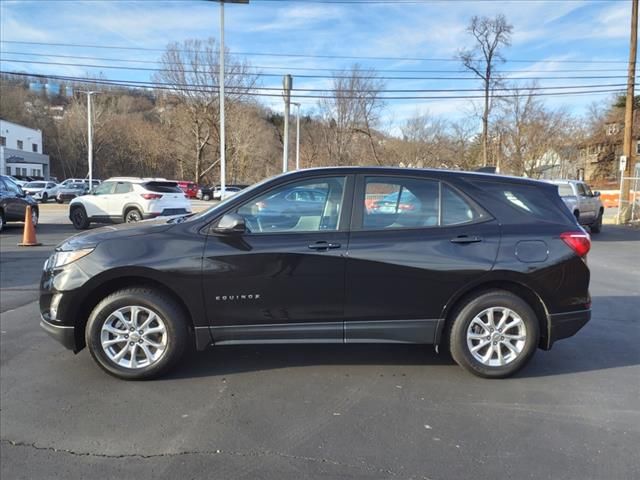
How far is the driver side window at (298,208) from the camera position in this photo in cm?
408

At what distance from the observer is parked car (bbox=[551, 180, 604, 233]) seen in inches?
635

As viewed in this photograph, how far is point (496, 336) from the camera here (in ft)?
13.5

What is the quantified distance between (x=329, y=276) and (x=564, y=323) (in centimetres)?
201

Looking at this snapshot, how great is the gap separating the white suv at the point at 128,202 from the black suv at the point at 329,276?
12261mm

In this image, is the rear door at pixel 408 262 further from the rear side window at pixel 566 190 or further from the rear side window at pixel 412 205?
the rear side window at pixel 566 190

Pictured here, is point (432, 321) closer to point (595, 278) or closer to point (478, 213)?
point (478, 213)

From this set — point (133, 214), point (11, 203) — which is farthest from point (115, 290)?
point (11, 203)

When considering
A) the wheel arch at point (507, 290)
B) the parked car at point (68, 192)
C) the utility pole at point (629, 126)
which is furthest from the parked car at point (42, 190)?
the wheel arch at point (507, 290)

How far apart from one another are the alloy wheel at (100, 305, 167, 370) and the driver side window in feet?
3.59

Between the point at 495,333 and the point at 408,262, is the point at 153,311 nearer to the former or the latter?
the point at 408,262

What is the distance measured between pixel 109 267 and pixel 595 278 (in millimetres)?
8211

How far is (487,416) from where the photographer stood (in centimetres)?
354

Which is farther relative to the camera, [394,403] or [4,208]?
[4,208]

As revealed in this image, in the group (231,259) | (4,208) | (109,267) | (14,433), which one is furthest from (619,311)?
(4,208)
